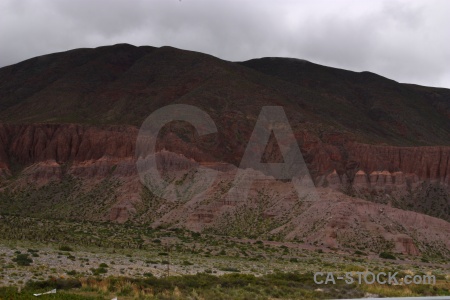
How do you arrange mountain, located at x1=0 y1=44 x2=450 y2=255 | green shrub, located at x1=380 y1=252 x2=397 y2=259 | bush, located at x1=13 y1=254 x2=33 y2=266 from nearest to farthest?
bush, located at x1=13 y1=254 x2=33 y2=266 → green shrub, located at x1=380 y1=252 x2=397 y2=259 → mountain, located at x1=0 y1=44 x2=450 y2=255

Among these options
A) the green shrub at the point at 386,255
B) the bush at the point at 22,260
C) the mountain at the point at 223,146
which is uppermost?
the mountain at the point at 223,146

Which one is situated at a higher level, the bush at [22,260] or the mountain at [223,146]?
the mountain at [223,146]

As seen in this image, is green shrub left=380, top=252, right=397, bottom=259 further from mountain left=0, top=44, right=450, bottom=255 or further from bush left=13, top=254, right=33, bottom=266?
bush left=13, top=254, right=33, bottom=266

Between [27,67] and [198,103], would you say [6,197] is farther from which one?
[27,67]

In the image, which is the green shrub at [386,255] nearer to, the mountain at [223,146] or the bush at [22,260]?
the mountain at [223,146]

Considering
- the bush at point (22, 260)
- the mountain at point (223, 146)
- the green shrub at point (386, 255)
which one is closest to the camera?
the bush at point (22, 260)

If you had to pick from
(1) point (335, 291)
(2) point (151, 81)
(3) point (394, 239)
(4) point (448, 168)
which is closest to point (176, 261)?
(1) point (335, 291)

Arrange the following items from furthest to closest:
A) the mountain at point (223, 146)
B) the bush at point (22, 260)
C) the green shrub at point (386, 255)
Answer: the mountain at point (223, 146) < the green shrub at point (386, 255) < the bush at point (22, 260)

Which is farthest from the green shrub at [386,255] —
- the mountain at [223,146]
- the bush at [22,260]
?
the bush at [22,260]

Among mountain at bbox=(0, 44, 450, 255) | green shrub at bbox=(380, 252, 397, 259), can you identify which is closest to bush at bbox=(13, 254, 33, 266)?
green shrub at bbox=(380, 252, 397, 259)

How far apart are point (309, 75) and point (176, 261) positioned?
121 meters

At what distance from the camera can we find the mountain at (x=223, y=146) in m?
71.1

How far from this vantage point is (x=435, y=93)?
164125 millimetres

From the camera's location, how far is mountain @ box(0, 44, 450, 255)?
71.1 m
